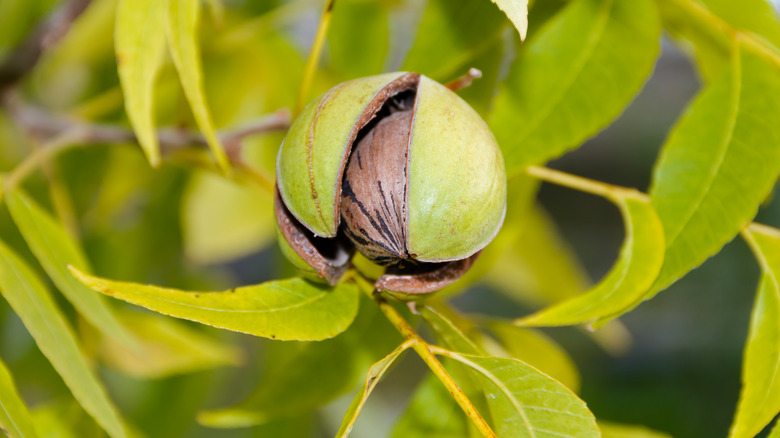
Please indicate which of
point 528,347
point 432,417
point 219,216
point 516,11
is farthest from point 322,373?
point 219,216

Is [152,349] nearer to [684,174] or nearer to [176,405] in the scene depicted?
[176,405]

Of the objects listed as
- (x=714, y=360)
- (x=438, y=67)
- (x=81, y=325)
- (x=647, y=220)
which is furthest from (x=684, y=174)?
(x=714, y=360)

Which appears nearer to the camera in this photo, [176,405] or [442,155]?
[442,155]

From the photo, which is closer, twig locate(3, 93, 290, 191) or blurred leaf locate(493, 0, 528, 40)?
blurred leaf locate(493, 0, 528, 40)

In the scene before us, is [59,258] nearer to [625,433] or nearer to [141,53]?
[141,53]

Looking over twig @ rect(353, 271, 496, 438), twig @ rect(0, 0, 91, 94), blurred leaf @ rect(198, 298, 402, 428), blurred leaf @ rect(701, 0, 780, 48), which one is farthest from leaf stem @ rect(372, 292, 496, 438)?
twig @ rect(0, 0, 91, 94)

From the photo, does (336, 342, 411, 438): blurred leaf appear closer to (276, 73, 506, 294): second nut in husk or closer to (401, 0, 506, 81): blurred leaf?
(276, 73, 506, 294): second nut in husk

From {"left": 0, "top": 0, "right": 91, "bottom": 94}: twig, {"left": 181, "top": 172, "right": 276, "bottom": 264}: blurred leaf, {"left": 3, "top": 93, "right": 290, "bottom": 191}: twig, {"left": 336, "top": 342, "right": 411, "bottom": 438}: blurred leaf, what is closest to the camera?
{"left": 336, "top": 342, "right": 411, "bottom": 438}: blurred leaf

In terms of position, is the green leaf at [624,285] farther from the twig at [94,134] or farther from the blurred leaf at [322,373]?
the twig at [94,134]
